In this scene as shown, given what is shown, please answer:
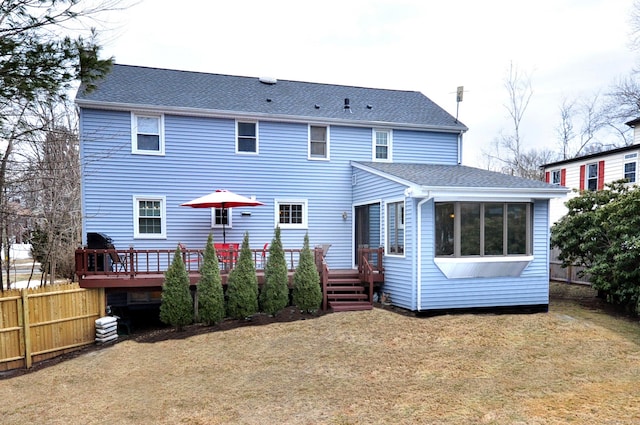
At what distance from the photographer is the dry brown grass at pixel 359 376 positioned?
4.90m

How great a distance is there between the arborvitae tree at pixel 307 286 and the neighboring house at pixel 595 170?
33.6 ft

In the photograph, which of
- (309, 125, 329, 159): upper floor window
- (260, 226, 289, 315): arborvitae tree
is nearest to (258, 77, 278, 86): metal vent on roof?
(309, 125, 329, 159): upper floor window

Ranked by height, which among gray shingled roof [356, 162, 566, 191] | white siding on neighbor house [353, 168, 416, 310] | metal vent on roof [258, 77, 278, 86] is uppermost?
metal vent on roof [258, 77, 278, 86]

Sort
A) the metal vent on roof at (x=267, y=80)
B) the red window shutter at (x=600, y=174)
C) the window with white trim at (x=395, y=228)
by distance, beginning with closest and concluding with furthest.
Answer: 1. the window with white trim at (x=395, y=228)
2. the metal vent on roof at (x=267, y=80)
3. the red window shutter at (x=600, y=174)

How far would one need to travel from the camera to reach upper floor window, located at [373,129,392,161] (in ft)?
43.6

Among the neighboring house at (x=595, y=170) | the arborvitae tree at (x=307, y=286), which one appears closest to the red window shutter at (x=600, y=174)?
the neighboring house at (x=595, y=170)

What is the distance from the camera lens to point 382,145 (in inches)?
525

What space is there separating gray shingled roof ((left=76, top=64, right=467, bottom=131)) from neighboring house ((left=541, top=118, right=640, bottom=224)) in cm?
683

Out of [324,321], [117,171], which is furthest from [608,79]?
[117,171]

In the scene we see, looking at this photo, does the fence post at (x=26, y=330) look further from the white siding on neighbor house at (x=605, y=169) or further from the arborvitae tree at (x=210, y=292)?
the white siding on neighbor house at (x=605, y=169)

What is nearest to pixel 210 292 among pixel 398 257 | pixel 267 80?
pixel 398 257

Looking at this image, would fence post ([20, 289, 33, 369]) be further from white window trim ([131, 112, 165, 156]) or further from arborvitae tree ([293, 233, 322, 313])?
arborvitae tree ([293, 233, 322, 313])

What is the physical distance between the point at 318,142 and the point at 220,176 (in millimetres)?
3224

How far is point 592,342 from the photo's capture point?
7.45m
